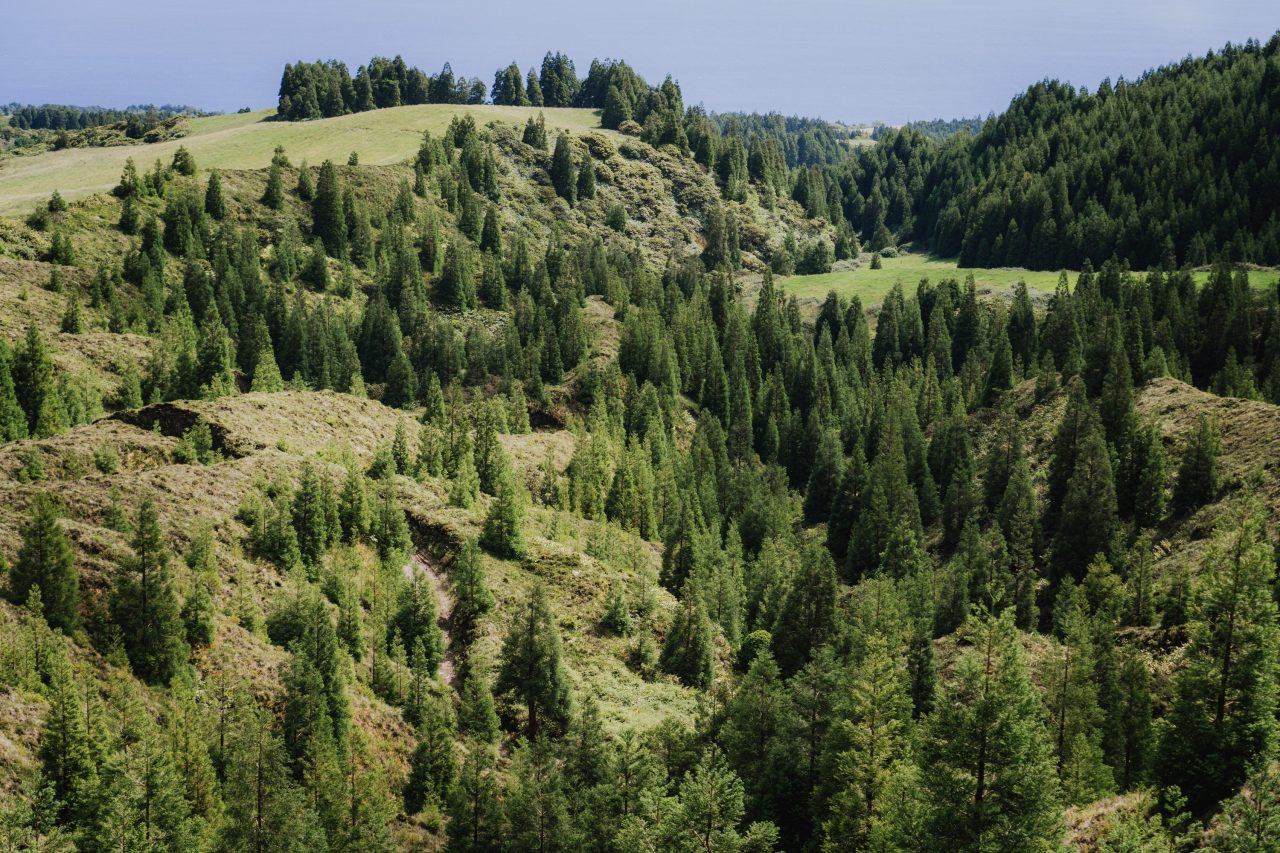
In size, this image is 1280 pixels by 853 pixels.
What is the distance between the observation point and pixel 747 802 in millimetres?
68375

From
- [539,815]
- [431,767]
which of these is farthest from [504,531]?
[539,815]

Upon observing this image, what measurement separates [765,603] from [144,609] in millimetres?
67618

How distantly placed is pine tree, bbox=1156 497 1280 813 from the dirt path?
50.0 m

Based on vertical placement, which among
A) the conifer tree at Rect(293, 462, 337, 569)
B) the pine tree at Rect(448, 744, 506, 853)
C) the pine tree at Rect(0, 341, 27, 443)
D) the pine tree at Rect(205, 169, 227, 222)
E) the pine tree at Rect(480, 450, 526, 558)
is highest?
the pine tree at Rect(205, 169, 227, 222)

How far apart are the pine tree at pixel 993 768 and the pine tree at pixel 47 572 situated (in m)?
49.7

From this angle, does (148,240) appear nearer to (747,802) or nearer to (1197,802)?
(747,802)

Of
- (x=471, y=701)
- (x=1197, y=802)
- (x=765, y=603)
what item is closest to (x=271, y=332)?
(x=765, y=603)

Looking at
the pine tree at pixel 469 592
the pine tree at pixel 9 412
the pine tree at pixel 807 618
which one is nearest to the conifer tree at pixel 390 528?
the pine tree at pixel 469 592

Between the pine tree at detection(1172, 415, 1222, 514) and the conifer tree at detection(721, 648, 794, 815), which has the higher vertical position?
the pine tree at detection(1172, 415, 1222, 514)

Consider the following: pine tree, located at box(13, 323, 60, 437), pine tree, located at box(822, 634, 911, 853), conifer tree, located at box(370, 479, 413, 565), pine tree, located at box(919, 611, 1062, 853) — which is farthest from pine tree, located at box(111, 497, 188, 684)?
pine tree, located at box(13, 323, 60, 437)

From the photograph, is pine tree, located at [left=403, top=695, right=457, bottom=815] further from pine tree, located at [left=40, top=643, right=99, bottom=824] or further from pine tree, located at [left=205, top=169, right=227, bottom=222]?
pine tree, located at [left=205, top=169, right=227, bottom=222]

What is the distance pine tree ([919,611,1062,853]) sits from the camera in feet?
153

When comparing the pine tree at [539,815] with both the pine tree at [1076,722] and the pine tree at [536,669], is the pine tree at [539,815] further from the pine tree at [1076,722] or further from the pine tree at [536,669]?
the pine tree at [1076,722]

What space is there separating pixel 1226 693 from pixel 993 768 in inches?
826
